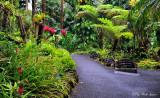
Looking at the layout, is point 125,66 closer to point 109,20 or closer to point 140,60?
point 140,60

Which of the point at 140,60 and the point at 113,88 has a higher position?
the point at 113,88

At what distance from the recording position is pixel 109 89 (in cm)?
834

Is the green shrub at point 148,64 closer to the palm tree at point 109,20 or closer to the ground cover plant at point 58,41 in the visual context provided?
the ground cover plant at point 58,41

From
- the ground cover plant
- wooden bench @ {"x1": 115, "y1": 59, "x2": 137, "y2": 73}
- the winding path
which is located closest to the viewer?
the ground cover plant

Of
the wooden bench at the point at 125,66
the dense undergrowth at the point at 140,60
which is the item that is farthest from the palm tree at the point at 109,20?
the wooden bench at the point at 125,66

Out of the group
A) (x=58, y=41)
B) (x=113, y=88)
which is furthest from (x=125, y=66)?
(x=58, y=41)

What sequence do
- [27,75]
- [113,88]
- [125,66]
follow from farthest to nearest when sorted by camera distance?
[125,66] < [113,88] < [27,75]

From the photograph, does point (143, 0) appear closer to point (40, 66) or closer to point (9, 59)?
point (40, 66)

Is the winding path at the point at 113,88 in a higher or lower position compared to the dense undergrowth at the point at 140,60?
higher

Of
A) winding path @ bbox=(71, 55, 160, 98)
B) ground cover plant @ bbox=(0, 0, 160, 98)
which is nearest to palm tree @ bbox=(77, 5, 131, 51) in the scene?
ground cover plant @ bbox=(0, 0, 160, 98)

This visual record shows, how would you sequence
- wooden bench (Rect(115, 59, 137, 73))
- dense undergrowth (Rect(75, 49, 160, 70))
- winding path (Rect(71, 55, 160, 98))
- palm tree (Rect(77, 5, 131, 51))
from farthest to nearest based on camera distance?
palm tree (Rect(77, 5, 131, 51)), dense undergrowth (Rect(75, 49, 160, 70)), wooden bench (Rect(115, 59, 137, 73)), winding path (Rect(71, 55, 160, 98))

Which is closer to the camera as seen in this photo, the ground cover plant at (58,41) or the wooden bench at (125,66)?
the ground cover plant at (58,41)

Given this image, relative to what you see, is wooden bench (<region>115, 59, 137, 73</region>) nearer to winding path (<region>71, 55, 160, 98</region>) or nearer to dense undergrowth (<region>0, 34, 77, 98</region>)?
winding path (<region>71, 55, 160, 98</region>)

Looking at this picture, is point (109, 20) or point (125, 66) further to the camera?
point (109, 20)
